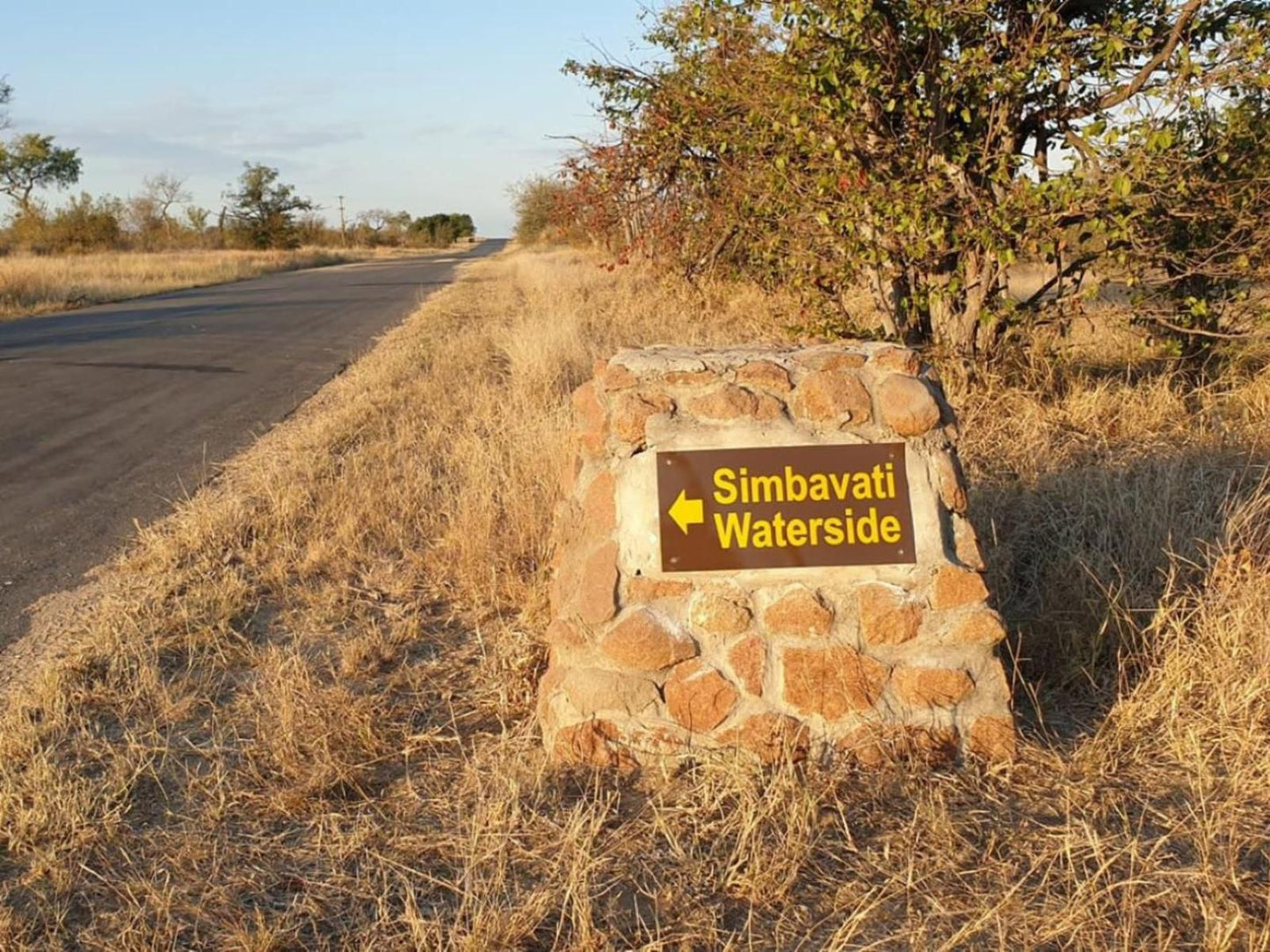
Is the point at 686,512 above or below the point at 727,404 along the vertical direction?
below

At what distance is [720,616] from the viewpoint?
10.9 ft

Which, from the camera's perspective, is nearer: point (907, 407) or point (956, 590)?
point (956, 590)

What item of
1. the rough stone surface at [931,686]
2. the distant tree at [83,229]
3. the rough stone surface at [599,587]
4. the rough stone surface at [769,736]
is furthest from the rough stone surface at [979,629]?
the distant tree at [83,229]

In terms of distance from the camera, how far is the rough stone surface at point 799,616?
3.31m

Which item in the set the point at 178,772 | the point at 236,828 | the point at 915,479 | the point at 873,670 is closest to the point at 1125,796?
the point at 873,670

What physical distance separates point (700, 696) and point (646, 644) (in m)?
0.24

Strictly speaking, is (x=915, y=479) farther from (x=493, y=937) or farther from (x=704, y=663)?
(x=493, y=937)

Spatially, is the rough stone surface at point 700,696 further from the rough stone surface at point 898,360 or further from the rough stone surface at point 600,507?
the rough stone surface at point 898,360

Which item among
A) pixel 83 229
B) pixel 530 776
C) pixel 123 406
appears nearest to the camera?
pixel 530 776

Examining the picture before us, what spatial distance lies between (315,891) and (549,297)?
559 inches

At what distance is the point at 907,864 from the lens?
2777mm

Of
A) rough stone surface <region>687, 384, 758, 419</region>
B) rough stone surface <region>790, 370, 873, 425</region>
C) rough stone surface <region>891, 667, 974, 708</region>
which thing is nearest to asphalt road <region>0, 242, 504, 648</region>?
rough stone surface <region>687, 384, 758, 419</region>

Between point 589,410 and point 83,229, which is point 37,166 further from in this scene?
point 589,410

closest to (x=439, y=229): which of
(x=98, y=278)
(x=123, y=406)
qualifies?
(x=98, y=278)
